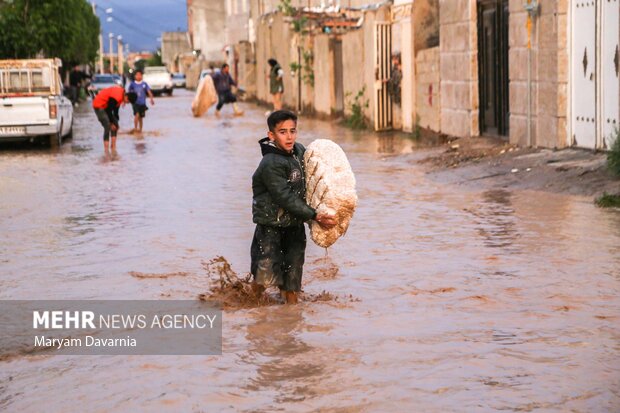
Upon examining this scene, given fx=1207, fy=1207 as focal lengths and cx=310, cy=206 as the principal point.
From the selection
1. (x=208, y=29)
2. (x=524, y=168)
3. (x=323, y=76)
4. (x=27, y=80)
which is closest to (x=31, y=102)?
(x=27, y=80)

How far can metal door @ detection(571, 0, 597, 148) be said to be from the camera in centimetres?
1569

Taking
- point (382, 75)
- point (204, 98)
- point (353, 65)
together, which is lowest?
point (204, 98)

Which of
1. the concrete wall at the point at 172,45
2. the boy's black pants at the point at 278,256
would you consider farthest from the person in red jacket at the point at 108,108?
the concrete wall at the point at 172,45

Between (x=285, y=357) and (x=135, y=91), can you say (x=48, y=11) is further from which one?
(x=285, y=357)

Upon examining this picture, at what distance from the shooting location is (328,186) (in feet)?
26.2

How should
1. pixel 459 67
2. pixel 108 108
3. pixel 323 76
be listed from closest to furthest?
pixel 459 67 → pixel 108 108 → pixel 323 76

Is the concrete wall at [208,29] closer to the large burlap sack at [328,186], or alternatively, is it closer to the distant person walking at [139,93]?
the distant person walking at [139,93]

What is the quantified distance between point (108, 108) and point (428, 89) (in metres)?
6.36

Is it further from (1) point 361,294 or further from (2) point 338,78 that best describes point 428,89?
(1) point 361,294

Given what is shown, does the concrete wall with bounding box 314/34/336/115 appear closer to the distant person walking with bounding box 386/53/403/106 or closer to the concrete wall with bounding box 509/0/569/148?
the distant person walking with bounding box 386/53/403/106

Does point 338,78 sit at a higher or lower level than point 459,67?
lower

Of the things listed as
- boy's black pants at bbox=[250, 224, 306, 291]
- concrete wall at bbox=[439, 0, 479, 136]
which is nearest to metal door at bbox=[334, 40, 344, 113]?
concrete wall at bbox=[439, 0, 479, 136]

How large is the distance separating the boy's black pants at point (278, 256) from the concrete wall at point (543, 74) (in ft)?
29.6

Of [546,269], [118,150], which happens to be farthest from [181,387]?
[118,150]
